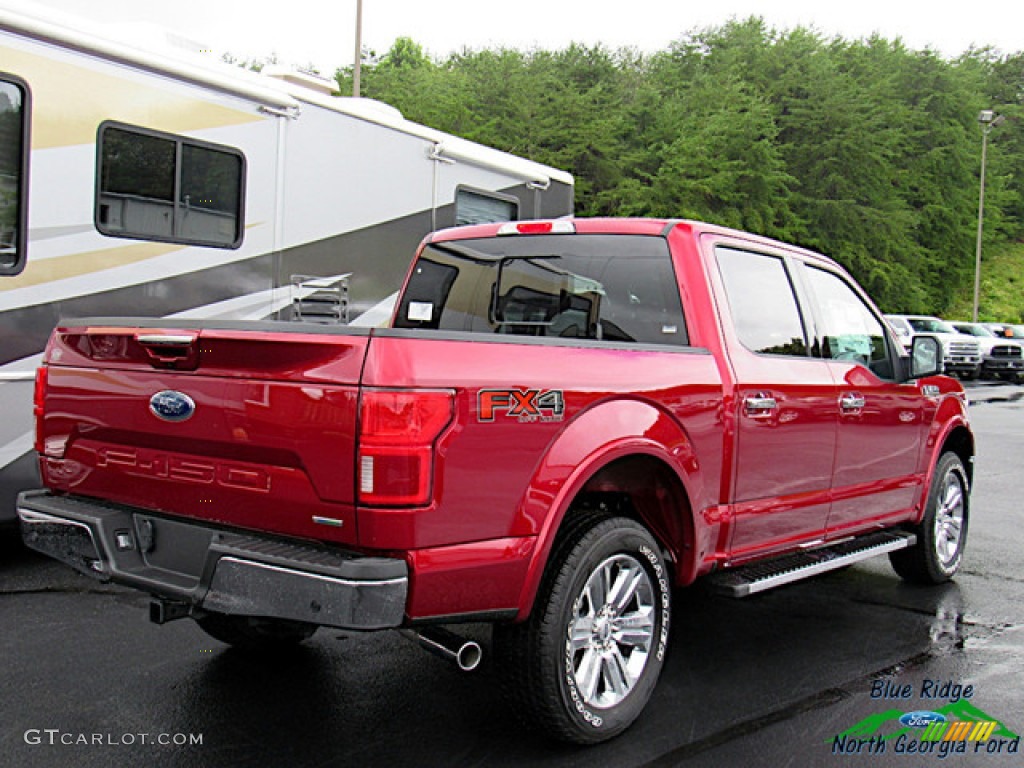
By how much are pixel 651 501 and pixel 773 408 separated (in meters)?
0.76

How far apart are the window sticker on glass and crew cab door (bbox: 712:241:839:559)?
4.75 feet

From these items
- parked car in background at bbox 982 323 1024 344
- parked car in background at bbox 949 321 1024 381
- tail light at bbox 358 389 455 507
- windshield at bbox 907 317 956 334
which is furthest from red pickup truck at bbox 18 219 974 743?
parked car in background at bbox 982 323 1024 344

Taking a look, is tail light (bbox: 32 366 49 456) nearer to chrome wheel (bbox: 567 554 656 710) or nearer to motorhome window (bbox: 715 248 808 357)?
chrome wheel (bbox: 567 554 656 710)

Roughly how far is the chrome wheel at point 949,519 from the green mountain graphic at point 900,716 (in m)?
2.00

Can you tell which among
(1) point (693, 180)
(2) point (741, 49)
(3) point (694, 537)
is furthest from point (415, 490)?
(2) point (741, 49)

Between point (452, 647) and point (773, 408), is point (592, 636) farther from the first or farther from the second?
point (773, 408)

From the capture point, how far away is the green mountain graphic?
378 centimetres

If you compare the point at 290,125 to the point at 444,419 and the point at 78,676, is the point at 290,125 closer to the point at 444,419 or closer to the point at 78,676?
the point at 78,676

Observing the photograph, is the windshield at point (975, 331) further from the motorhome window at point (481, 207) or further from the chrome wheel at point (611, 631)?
the chrome wheel at point (611, 631)

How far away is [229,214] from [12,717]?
3750 mm

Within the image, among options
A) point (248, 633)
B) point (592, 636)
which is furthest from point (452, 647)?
point (248, 633)

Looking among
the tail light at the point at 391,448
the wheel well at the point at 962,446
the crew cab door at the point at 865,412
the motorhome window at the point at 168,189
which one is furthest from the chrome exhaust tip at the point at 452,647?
the wheel well at the point at 962,446

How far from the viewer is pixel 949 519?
19.9 ft

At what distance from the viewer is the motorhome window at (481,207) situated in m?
8.75
